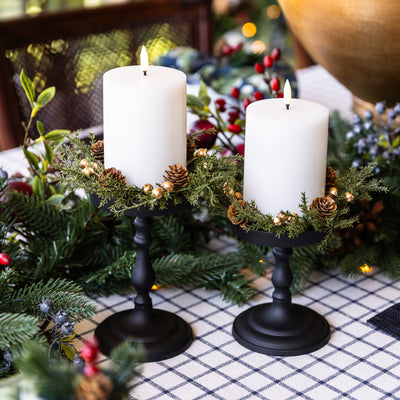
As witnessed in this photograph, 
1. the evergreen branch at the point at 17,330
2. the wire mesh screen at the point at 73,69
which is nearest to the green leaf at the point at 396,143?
the evergreen branch at the point at 17,330

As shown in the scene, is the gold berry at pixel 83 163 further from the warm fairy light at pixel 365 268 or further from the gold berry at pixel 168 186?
the warm fairy light at pixel 365 268

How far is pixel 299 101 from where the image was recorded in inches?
23.3

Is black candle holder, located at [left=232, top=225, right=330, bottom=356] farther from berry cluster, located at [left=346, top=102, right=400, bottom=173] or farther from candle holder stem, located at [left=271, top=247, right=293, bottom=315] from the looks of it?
berry cluster, located at [left=346, top=102, right=400, bottom=173]

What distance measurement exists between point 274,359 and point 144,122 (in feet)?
0.76

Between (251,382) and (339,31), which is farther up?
(339,31)

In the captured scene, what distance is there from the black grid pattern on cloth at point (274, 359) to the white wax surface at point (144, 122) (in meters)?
→ 0.16

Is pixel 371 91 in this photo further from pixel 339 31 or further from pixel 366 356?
pixel 366 356

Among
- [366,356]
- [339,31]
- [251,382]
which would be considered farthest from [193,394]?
[339,31]

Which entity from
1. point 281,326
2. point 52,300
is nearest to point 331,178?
point 281,326

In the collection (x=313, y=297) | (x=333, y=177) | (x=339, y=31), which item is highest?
(x=339, y=31)

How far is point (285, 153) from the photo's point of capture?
1.83ft

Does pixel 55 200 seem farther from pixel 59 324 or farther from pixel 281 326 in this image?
pixel 281 326

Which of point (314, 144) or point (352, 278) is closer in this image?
point (314, 144)

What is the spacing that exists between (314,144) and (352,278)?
0.23 metres
